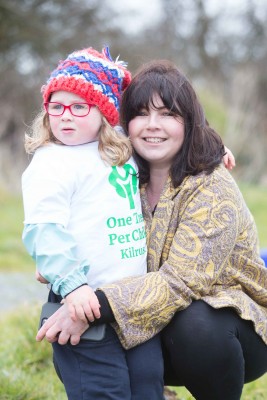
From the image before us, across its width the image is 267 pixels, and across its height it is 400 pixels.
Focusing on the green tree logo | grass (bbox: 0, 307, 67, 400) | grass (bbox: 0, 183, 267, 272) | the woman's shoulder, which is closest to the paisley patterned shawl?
the woman's shoulder

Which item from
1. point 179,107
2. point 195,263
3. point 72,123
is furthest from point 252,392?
point 72,123

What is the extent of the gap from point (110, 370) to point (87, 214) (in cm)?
51

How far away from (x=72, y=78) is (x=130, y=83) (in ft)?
0.90

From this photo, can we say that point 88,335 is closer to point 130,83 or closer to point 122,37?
point 130,83

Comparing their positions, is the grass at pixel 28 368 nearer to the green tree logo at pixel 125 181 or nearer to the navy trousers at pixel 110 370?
the navy trousers at pixel 110 370

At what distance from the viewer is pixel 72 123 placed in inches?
90.7

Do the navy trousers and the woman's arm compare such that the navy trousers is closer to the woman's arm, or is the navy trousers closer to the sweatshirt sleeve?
the woman's arm

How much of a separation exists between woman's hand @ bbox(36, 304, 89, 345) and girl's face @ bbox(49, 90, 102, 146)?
58 cm

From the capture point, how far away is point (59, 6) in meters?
17.3

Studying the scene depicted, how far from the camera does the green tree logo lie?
2346 millimetres

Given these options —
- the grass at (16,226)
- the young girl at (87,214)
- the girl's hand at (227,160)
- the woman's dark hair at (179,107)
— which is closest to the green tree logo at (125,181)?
the young girl at (87,214)

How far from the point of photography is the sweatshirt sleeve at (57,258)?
207 cm

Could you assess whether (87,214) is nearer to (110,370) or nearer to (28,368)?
(110,370)

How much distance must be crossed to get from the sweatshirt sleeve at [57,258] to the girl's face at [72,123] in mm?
374
